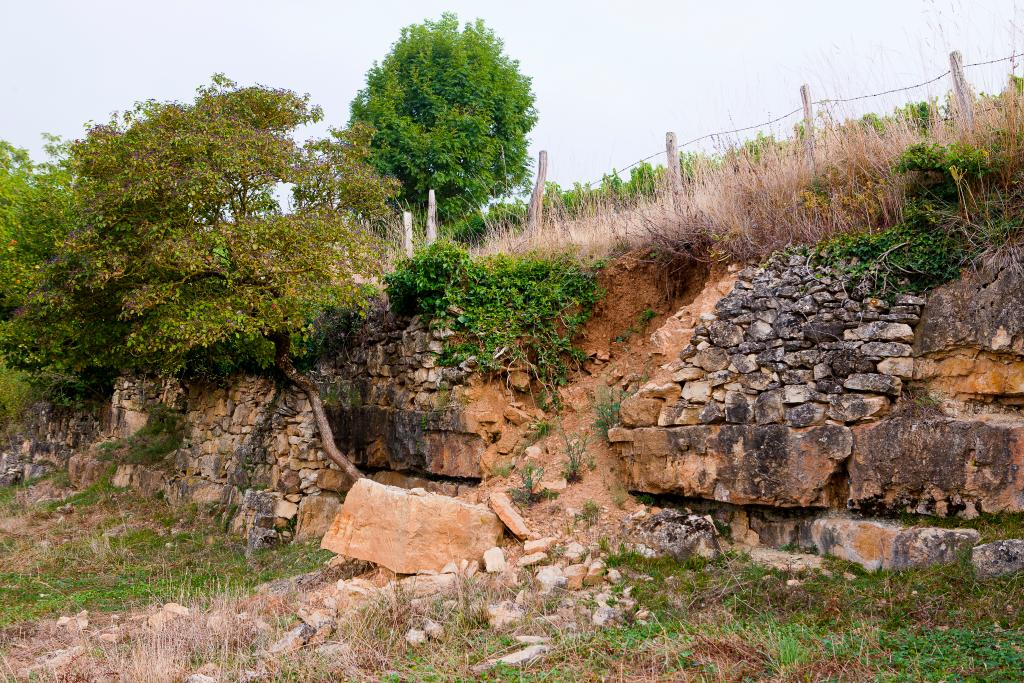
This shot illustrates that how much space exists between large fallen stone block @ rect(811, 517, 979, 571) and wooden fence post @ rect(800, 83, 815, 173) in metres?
3.92

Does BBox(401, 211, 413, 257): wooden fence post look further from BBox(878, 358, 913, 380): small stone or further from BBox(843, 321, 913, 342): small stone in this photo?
BBox(878, 358, 913, 380): small stone

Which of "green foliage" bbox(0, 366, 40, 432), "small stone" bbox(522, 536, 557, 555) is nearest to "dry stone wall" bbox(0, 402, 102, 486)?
"green foliage" bbox(0, 366, 40, 432)

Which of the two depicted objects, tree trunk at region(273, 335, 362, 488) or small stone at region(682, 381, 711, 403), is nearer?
small stone at region(682, 381, 711, 403)

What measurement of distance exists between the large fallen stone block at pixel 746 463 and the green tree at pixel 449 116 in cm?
1207

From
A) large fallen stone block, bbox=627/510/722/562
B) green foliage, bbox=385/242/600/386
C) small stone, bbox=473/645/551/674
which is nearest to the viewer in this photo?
small stone, bbox=473/645/551/674

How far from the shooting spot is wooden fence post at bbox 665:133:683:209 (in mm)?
9487

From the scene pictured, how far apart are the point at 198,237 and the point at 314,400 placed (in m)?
2.93

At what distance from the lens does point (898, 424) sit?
6090 millimetres

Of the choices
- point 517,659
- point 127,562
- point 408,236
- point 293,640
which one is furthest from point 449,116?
point 517,659

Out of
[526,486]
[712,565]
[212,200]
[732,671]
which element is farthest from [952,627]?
[212,200]

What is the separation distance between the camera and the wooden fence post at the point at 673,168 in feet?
31.1

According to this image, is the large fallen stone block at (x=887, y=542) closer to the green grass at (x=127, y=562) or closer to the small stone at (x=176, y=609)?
the green grass at (x=127, y=562)

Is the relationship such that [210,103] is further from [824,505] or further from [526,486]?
[824,505]

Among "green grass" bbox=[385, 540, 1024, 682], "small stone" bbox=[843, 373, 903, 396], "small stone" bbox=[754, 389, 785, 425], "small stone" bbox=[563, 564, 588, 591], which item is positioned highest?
"small stone" bbox=[843, 373, 903, 396]
